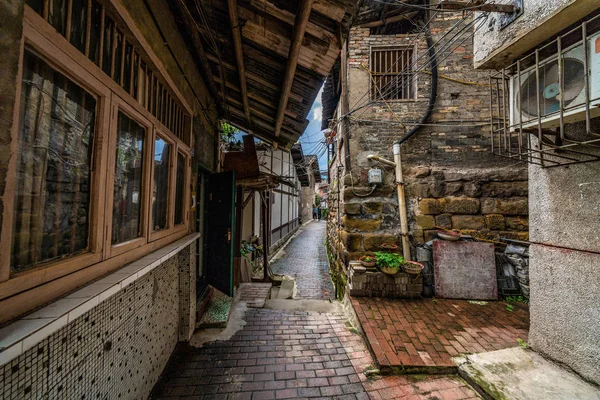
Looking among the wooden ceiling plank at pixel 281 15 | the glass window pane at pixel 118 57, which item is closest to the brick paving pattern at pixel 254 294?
the glass window pane at pixel 118 57

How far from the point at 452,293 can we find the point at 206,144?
5.30m

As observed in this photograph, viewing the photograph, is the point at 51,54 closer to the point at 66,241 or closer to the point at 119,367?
the point at 66,241

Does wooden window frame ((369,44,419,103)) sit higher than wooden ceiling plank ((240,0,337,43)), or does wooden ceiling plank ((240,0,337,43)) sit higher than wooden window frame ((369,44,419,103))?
wooden window frame ((369,44,419,103))

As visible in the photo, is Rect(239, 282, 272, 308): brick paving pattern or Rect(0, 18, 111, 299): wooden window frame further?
Rect(239, 282, 272, 308): brick paving pattern

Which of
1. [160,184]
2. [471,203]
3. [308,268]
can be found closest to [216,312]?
[160,184]

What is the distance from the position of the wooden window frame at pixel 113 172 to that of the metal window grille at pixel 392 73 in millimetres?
4915

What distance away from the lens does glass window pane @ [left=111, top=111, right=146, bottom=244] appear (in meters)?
1.72

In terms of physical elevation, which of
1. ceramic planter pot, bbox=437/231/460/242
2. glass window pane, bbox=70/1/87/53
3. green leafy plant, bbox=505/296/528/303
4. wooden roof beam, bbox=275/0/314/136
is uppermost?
wooden roof beam, bbox=275/0/314/136

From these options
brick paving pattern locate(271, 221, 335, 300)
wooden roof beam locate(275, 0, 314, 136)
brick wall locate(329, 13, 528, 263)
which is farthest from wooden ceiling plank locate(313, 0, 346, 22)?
brick paving pattern locate(271, 221, 335, 300)

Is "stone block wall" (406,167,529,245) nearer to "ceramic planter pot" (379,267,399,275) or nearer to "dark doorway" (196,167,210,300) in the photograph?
"ceramic planter pot" (379,267,399,275)

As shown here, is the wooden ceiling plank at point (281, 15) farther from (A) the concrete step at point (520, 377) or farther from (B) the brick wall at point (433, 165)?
(A) the concrete step at point (520, 377)

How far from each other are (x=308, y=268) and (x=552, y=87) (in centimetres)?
730

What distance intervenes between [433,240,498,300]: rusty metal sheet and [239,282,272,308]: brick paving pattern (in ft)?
11.0

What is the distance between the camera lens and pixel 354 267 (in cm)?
420
